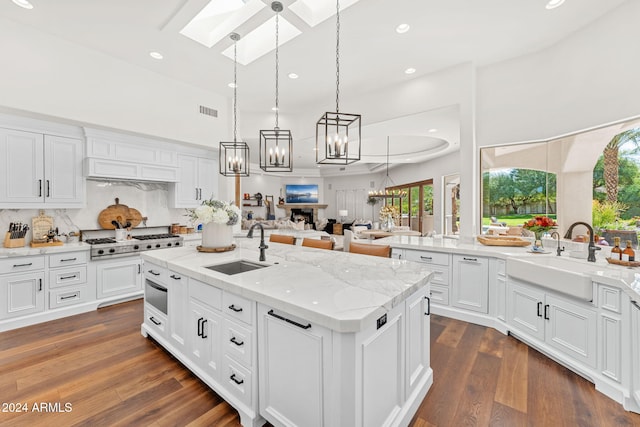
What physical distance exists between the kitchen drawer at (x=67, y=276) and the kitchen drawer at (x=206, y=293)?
2535 millimetres

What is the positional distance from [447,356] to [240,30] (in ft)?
13.2

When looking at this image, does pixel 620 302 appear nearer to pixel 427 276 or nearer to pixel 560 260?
pixel 560 260

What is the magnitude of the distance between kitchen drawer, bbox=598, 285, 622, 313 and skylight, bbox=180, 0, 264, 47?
401 cm

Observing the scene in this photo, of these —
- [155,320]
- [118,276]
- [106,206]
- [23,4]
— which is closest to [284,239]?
[155,320]

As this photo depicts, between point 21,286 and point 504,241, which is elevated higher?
point 504,241

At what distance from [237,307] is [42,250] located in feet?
10.5

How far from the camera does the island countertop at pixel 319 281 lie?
1.24 meters

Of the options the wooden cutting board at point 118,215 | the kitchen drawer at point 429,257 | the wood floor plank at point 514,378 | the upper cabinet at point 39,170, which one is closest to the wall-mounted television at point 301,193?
the wooden cutting board at point 118,215

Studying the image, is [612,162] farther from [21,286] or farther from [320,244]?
[21,286]

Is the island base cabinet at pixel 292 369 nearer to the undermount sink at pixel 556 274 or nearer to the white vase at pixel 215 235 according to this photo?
A: the white vase at pixel 215 235

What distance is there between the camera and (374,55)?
343 centimetres

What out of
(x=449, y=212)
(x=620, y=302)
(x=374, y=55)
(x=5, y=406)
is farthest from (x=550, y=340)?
(x=449, y=212)

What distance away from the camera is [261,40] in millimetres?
3484

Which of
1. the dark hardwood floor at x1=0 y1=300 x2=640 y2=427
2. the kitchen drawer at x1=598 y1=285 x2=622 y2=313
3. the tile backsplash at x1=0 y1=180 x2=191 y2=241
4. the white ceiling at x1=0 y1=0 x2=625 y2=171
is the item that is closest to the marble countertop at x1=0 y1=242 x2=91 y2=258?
the tile backsplash at x1=0 y1=180 x2=191 y2=241
